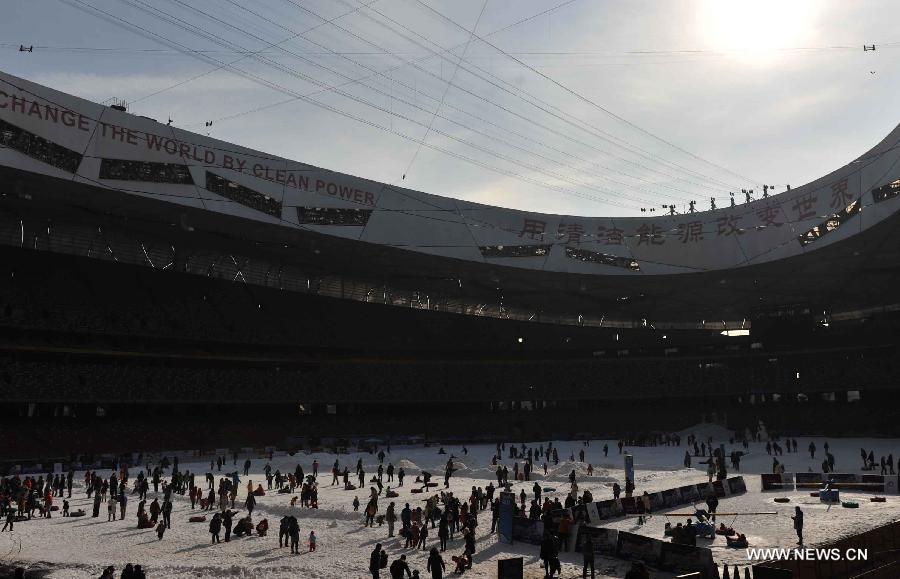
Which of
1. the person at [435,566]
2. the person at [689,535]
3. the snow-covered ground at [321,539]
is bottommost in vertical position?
the snow-covered ground at [321,539]

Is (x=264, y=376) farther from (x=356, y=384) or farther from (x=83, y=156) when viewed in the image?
(x=83, y=156)

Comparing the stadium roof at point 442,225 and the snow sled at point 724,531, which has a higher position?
the stadium roof at point 442,225

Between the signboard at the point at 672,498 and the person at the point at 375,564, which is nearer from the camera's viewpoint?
the person at the point at 375,564

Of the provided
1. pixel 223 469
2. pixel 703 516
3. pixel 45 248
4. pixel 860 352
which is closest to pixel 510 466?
pixel 223 469

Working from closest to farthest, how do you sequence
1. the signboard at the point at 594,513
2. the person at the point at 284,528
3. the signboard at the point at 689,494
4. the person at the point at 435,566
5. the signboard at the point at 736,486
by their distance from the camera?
1. the person at the point at 435,566
2. the person at the point at 284,528
3. the signboard at the point at 594,513
4. the signboard at the point at 689,494
5. the signboard at the point at 736,486

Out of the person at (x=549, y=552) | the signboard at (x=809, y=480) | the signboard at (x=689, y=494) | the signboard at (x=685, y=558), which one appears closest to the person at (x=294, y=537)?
the person at (x=549, y=552)

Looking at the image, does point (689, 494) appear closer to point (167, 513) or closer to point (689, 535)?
point (689, 535)

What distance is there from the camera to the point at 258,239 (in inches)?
1955

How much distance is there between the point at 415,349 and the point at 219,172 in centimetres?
Answer: 2812

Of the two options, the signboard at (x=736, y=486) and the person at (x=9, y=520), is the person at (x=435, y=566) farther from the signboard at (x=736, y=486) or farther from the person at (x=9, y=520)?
the signboard at (x=736, y=486)

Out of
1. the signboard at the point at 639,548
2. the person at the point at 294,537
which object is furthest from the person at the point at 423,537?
the signboard at the point at 639,548

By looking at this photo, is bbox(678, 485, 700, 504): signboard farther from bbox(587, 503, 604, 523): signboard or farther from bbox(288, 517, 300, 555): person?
bbox(288, 517, 300, 555): person

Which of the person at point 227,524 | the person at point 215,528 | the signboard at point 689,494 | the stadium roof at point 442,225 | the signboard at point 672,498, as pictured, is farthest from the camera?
the stadium roof at point 442,225

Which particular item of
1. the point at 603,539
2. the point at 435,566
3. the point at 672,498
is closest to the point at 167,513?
the point at 435,566
